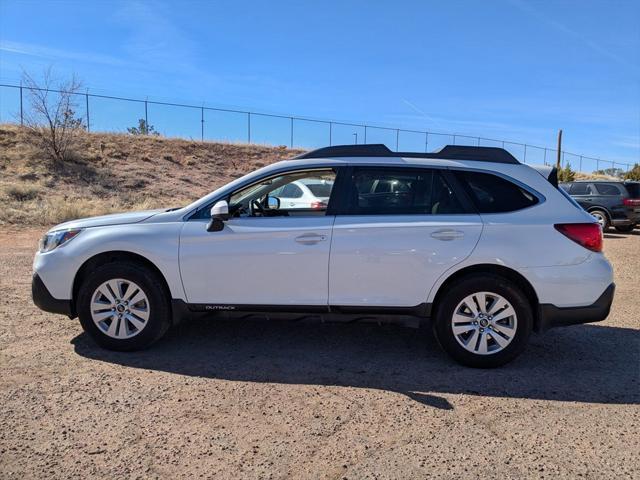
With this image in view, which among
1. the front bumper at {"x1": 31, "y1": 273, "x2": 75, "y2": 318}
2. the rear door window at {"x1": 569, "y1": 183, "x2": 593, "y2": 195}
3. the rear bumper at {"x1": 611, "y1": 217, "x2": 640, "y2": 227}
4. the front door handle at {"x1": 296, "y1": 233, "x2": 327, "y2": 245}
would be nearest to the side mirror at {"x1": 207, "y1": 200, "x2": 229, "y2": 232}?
the front door handle at {"x1": 296, "y1": 233, "x2": 327, "y2": 245}

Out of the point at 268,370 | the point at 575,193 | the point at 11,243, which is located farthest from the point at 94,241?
the point at 575,193

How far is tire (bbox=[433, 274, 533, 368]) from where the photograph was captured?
4.40 meters

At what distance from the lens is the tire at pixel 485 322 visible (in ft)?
14.4

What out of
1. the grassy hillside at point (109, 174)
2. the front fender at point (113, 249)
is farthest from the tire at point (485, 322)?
the grassy hillside at point (109, 174)

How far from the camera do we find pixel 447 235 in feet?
14.5

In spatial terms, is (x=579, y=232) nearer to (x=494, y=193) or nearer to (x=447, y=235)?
(x=494, y=193)

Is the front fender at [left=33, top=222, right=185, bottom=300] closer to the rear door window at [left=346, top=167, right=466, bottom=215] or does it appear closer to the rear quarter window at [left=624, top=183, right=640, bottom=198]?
the rear door window at [left=346, top=167, right=466, bottom=215]

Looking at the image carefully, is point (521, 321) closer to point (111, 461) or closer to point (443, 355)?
point (443, 355)

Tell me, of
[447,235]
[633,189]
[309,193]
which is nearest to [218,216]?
[309,193]

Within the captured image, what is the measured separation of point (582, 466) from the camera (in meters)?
3.08

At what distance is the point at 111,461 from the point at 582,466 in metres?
2.74

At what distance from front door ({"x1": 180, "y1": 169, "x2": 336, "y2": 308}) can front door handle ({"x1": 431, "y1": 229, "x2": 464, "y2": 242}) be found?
35.4 inches

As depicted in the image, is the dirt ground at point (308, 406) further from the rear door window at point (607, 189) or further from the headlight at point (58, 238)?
the rear door window at point (607, 189)

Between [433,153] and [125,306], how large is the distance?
309 cm
